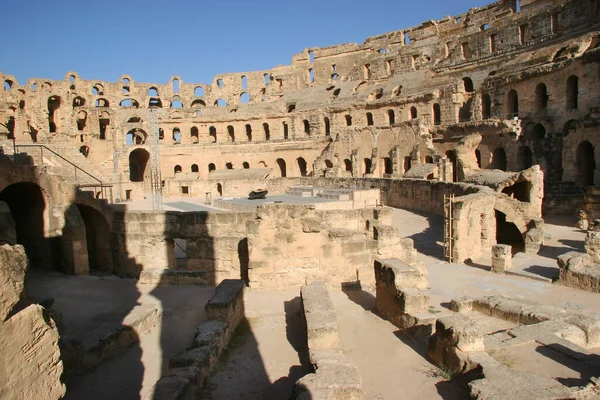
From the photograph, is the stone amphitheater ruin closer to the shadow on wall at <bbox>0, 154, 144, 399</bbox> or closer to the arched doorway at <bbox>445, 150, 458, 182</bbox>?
the shadow on wall at <bbox>0, 154, 144, 399</bbox>

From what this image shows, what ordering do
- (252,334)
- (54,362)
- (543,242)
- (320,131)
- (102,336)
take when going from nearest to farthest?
(54,362)
(102,336)
(252,334)
(543,242)
(320,131)

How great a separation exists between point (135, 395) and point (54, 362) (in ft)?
9.34

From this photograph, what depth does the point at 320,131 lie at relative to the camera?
131ft

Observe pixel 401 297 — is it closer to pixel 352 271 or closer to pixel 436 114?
pixel 352 271

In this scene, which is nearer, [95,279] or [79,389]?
[79,389]

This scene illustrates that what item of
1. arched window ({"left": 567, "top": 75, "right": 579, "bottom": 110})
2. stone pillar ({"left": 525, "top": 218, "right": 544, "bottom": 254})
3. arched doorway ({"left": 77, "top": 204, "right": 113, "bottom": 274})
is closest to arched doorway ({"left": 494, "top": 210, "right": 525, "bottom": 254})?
stone pillar ({"left": 525, "top": 218, "right": 544, "bottom": 254})

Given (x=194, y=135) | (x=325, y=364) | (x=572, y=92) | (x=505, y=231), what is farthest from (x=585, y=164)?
(x=194, y=135)

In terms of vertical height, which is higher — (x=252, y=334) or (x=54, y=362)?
(x=54, y=362)

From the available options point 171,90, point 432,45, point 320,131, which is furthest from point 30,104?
point 432,45

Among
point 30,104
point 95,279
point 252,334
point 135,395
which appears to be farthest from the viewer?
point 30,104

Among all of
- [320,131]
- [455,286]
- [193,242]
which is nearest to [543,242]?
[455,286]

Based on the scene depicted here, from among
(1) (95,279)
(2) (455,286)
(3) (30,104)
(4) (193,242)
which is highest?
(3) (30,104)

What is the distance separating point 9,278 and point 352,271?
779 cm

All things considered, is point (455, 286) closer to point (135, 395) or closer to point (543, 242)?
point (543, 242)
